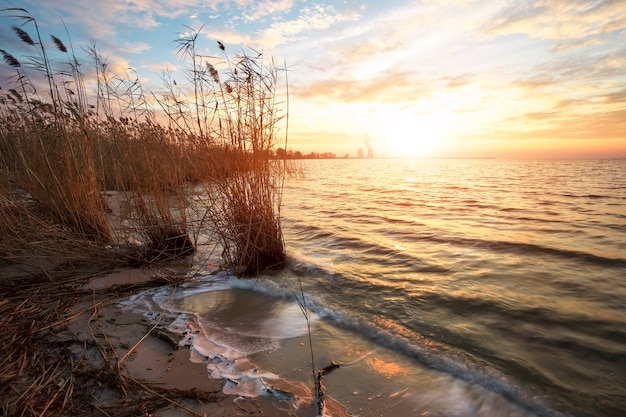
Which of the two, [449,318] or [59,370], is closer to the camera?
[59,370]

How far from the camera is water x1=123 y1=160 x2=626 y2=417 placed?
187cm

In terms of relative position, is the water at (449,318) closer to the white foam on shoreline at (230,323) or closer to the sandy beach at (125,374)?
the white foam on shoreline at (230,323)

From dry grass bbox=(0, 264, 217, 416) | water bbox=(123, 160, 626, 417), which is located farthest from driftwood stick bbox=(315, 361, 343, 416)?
dry grass bbox=(0, 264, 217, 416)

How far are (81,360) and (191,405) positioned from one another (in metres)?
0.84

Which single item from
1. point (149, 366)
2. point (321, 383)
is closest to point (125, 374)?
point (149, 366)

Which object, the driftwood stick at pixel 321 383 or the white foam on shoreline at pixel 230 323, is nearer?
the driftwood stick at pixel 321 383

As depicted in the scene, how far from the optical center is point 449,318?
2.77 m

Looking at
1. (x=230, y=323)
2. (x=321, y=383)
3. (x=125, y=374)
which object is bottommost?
(x=230, y=323)

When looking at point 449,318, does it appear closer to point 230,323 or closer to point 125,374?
point 230,323

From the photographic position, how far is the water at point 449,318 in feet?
6.13

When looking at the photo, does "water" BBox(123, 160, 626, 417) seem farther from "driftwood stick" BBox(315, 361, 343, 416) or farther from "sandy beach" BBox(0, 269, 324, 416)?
"sandy beach" BBox(0, 269, 324, 416)

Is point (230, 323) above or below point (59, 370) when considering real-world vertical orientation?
below

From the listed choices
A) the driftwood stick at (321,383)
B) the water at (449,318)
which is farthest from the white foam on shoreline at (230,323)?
the driftwood stick at (321,383)

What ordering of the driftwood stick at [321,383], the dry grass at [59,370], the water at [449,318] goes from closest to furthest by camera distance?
the dry grass at [59,370] → the driftwood stick at [321,383] → the water at [449,318]
